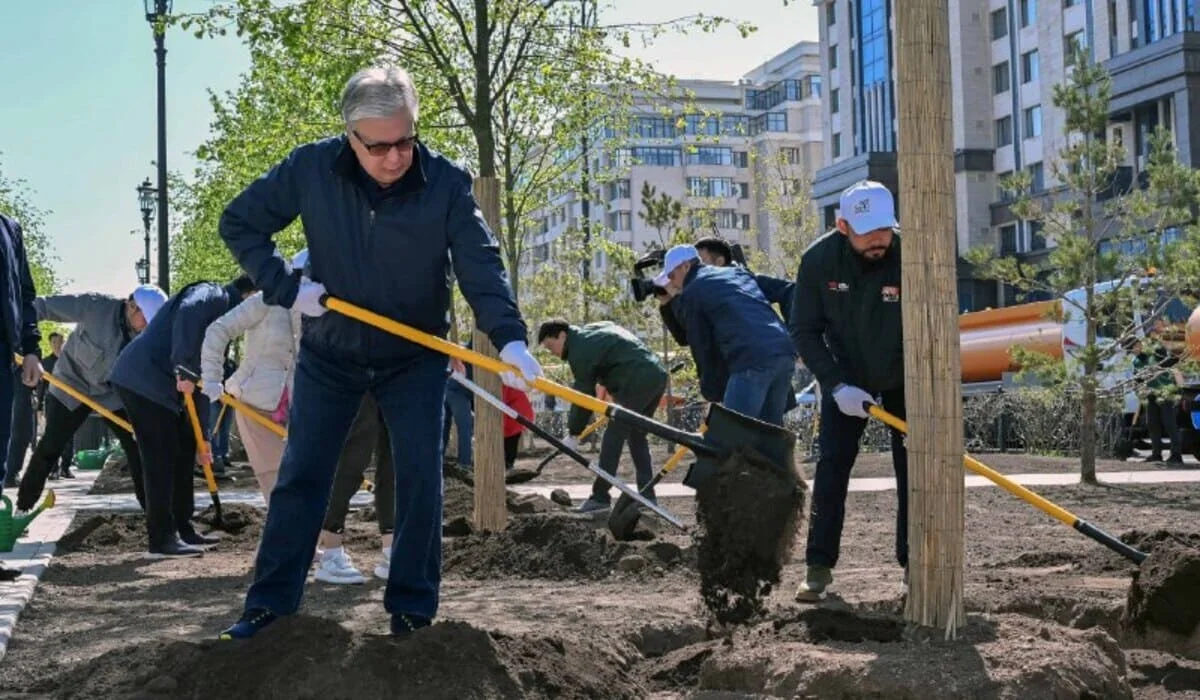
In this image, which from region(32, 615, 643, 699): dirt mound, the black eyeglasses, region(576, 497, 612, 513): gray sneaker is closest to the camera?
region(32, 615, 643, 699): dirt mound

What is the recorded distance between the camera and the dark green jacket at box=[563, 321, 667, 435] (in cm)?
1134

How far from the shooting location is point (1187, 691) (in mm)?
4613

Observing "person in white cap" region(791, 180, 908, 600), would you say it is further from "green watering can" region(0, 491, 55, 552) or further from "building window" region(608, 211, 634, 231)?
Answer: "building window" region(608, 211, 634, 231)

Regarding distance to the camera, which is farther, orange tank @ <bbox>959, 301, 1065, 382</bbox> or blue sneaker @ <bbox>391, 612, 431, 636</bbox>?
orange tank @ <bbox>959, 301, 1065, 382</bbox>

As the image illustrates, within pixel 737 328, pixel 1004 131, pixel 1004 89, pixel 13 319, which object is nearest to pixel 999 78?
pixel 1004 89

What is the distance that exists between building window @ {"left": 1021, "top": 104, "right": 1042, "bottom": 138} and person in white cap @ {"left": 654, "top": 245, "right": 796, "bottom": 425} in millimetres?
46754

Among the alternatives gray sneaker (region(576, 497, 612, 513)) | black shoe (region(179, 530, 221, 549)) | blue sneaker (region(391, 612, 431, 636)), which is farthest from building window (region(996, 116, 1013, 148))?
blue sneaker (region(391, 612, 431, 636))

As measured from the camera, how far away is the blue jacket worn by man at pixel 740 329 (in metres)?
8.66

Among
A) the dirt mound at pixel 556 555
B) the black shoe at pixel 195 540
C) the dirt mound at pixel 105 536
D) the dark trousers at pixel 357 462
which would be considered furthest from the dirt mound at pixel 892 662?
the dirt mound at pixel 105 536

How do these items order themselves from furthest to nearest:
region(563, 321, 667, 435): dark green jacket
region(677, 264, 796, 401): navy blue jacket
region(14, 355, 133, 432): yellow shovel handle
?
region(563, 321, 667, 435): dark green jacket
region(14, 355, 133, 432): yellow shovel handle
region(677, 264, 796, 401): navy blue jacket

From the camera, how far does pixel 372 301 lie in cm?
477

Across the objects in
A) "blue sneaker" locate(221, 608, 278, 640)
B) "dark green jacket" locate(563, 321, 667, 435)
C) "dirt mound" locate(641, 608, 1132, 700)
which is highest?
"dark green jacket" locate(563, 321, 667, 435)

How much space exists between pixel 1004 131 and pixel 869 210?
2041 inches

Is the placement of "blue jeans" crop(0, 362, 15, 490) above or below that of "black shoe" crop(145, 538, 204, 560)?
above
